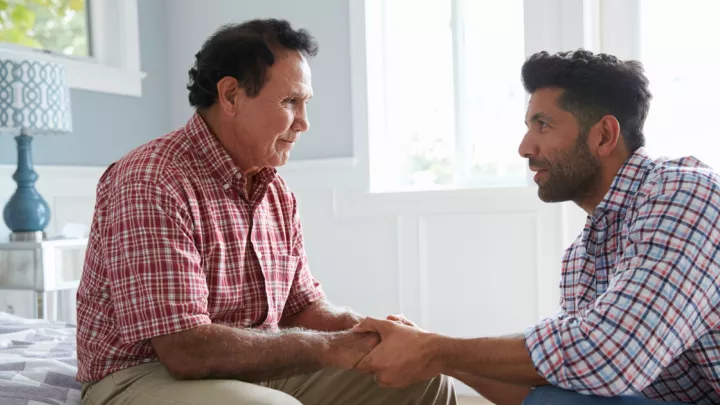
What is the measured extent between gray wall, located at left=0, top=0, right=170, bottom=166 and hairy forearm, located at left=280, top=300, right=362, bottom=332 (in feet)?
6.36

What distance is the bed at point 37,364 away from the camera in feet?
5.25

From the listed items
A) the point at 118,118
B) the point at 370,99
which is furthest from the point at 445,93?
the point at 118,118

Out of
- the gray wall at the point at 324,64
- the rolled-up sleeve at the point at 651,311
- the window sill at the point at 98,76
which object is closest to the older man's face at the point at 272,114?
the rolled-up sleeve at the point at 651,311

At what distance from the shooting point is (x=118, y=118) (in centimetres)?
395

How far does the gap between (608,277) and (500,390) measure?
0.44m

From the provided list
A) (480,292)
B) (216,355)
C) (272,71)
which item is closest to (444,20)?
(480,292)

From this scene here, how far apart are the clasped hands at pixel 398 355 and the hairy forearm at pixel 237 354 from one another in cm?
17

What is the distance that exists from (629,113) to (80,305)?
122cm

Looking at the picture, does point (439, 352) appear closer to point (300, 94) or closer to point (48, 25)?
point (300, 94)

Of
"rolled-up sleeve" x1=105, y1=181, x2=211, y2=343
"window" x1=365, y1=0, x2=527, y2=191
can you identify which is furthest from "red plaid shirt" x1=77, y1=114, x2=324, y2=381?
"window" x1=365, y1=0, x2=527, y2=191

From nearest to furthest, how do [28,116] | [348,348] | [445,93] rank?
[348,348] < [28,116] < [445,93]

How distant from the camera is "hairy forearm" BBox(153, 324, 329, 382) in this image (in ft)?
4.80

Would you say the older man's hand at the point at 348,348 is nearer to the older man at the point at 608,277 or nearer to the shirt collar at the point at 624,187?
the older man at the point at 608,277

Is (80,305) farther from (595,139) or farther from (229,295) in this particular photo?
(595,139)
